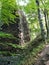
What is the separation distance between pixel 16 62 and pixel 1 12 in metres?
3.41

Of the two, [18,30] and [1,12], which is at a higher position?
[1,12]

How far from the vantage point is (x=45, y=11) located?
12758mm

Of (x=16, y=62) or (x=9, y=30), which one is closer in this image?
(x=16, y=62)

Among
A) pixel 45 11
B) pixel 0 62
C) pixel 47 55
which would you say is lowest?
pixel 0 62

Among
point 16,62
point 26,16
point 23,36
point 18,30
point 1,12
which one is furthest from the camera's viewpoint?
point 26,16

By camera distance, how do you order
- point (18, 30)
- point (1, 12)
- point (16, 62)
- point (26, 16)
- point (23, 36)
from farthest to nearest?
point (26, 16) → point (23, 36) → point (18, 30) → point (16, 62) → point (1, 12)

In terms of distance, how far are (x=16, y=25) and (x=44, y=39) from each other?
10.4 ft

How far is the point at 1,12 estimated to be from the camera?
31.3 ft

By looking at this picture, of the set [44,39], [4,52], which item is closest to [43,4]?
[44,39]

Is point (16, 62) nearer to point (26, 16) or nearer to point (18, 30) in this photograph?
point (18, 30)

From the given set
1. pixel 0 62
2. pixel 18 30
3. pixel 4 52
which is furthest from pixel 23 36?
pixel 0 62

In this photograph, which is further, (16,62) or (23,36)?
(23,36)

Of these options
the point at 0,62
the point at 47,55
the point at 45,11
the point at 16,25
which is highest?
the point at 45,11

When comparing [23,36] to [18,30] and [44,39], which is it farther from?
[44,39]
